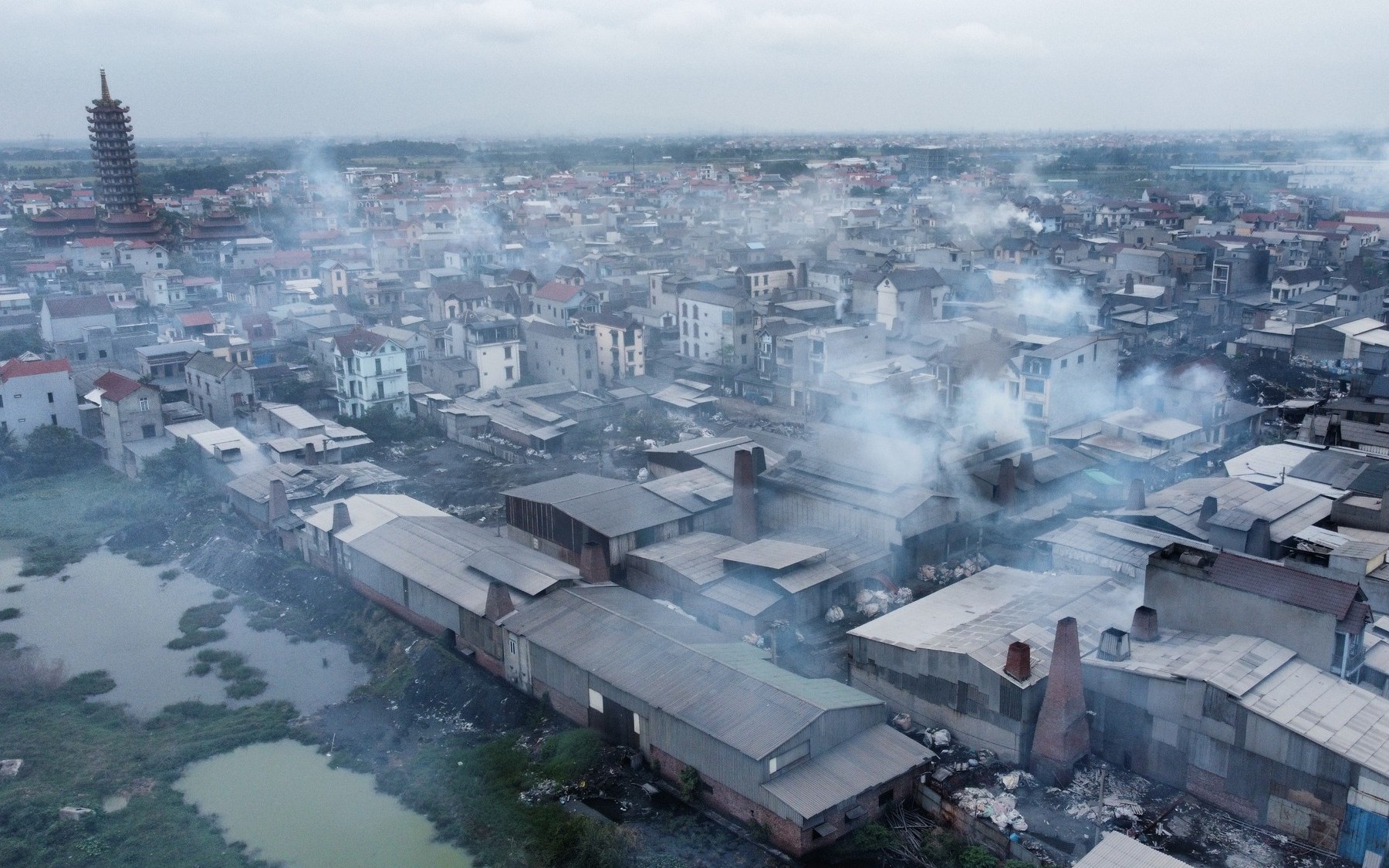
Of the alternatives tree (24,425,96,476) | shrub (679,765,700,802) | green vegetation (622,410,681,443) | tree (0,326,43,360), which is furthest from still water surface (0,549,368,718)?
tree (0,326,43,360)

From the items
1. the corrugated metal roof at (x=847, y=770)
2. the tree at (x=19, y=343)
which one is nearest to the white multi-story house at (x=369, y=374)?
the tree at (x=19, y=343)

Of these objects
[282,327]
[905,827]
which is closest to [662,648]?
[905,827]

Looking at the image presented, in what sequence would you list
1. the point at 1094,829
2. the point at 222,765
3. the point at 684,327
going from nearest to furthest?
1. the point at 1094,829
2. the point at 222,765
3. the point at 684,327

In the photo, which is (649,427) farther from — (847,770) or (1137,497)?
(847,770)

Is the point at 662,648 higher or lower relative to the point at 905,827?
higher

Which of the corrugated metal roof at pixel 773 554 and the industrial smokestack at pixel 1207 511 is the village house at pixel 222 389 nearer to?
the corrugated metal roof at pixel 773 554

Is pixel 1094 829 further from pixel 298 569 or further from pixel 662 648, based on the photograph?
pixel 298 569

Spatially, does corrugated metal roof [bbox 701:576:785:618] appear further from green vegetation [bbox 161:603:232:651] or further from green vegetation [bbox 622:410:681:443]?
green vegetation [bbox 622:410:681:443]
